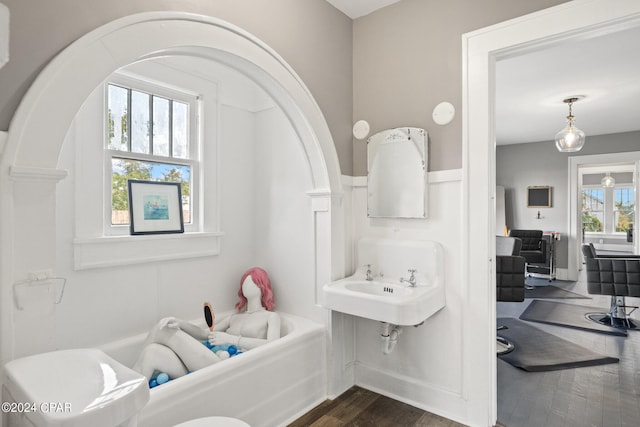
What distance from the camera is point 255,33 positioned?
6.49ft


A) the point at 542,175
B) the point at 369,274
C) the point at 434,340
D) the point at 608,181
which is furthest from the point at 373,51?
the point at 608,181

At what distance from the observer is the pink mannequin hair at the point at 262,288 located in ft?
9.30

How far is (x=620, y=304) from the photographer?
13.6 feet

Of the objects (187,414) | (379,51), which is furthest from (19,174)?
(379,51)

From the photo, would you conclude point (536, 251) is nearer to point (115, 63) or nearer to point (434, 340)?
point (434, 340)

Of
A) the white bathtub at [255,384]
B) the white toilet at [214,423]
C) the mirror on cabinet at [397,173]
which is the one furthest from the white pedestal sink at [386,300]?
the white toilet at [214,423]

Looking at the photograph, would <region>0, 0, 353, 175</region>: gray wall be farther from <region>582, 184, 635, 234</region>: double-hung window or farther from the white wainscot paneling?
<region>582, 184, 635, 234</region>: double-hung window

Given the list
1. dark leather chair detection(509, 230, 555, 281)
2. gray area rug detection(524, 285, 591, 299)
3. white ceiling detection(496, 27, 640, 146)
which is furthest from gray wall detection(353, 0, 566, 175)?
dark leather chair detection(509, 230, 555, 281)

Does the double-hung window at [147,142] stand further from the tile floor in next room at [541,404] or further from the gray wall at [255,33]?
the tile floor in next room at [541,404]

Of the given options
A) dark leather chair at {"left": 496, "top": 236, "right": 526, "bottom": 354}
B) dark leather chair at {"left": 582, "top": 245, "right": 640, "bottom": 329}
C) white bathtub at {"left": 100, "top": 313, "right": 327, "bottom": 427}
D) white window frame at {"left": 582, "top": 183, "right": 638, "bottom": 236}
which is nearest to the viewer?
white bathtub at {"left": 100, "top": 313, "right": 327, "bottom": 427}

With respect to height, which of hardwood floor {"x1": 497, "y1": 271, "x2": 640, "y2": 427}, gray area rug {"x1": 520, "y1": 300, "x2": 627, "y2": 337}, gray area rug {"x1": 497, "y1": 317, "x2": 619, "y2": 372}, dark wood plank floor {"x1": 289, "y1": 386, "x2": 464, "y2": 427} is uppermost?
gray area rug {"x1": 520, "y1": 300, "x2": 627, "y2": 337}

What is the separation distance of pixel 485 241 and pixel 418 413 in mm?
1148

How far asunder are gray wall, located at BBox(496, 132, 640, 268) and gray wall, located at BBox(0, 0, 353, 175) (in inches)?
223

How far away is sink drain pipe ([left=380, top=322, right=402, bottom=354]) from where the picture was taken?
7.49 feet
